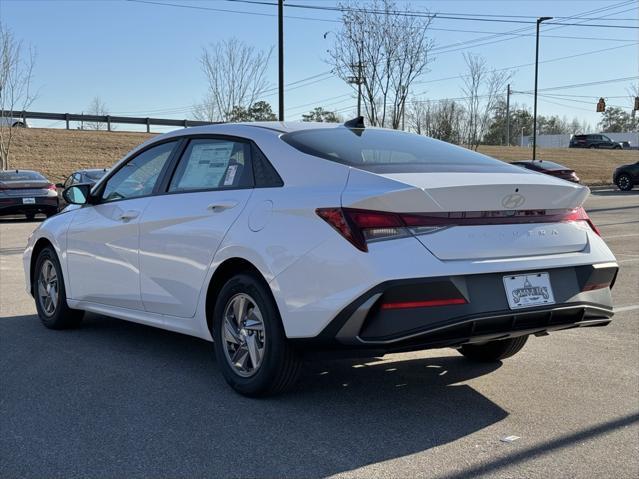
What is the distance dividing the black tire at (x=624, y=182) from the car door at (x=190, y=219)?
31.4 meters

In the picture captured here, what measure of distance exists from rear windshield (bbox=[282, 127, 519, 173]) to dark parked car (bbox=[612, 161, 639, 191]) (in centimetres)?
3061

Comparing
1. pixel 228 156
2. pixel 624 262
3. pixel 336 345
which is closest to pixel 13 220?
pixel 624 262

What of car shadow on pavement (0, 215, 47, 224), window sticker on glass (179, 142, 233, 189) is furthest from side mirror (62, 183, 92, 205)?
car shadow on pavement (0, 215, 47, 224)

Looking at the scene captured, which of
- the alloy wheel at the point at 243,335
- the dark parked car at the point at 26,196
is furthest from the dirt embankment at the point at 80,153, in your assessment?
the alloy wheel at the point at 243,335

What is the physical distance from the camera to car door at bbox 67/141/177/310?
5352 mm

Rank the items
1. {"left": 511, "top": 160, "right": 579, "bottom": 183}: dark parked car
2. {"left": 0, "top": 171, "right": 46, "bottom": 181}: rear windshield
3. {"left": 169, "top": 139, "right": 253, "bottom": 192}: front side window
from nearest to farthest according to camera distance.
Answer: {"left": 169, "top": 139, "right": 253, "bottom": 192}: front side window → {"left": 0, "top": 171, "right": 46, "bottom": 181}: rear windshield → {"left": 511, "top": 160, "right": 579, "bottom": 183}: dark parked car

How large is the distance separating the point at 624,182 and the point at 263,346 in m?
32.3

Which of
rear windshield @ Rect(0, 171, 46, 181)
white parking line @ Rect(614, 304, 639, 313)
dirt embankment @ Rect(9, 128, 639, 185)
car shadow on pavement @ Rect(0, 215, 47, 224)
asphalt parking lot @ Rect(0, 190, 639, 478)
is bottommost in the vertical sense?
white parking line @ Rect(614, 304, 639, 313)

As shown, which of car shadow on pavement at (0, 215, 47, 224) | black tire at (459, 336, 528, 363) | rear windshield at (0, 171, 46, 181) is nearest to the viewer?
black tire at (459, 336, 528, 363)

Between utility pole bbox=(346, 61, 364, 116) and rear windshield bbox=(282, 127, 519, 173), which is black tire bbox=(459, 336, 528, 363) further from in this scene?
utility pole bbox=(346, 61, 364, 116)

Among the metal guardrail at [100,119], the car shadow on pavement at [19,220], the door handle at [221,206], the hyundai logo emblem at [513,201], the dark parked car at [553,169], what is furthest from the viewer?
the metal guardrail at [100,119]

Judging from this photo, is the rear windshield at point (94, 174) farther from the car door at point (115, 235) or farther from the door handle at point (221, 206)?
the door handle at point (221, 206)

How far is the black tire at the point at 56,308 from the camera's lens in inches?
247

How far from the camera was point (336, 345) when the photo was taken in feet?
12.4
